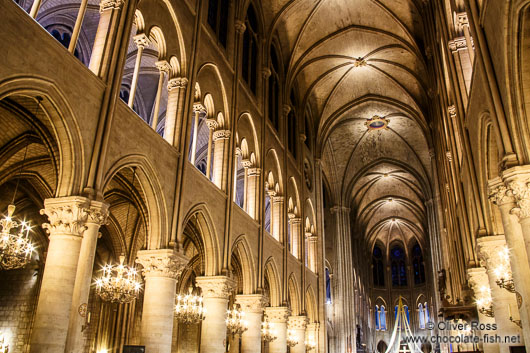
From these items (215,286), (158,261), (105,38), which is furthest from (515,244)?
(105,38)

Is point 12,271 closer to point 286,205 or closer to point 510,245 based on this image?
point 286,205

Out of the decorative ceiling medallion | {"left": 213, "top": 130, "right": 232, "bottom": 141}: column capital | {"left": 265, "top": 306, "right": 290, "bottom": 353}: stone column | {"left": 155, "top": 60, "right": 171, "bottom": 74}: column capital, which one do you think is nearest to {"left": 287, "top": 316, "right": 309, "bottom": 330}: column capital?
{"left": 265, "top": 306, "right": 290, "bottom": 353}: stone column

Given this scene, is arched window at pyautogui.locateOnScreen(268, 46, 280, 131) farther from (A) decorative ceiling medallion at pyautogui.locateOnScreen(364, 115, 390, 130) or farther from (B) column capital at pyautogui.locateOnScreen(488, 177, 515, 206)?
(B) column capital at pyautogui.locateOnScreen(488, 177, 515, 206)

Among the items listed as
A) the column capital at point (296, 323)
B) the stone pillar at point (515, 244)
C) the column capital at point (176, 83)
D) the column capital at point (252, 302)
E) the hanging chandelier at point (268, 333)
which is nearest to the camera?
the stone pillar at point (515, 244)

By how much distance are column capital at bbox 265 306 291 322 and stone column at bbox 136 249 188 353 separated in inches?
328

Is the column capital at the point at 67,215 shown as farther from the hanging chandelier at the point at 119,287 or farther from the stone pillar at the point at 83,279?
the hanging chandelier at the point at 119,287

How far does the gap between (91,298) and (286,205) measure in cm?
862

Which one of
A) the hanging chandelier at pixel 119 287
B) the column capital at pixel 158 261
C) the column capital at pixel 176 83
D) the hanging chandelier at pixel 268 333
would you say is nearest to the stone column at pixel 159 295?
the column capital at pixel 158 261

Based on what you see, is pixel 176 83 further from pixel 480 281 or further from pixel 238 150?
pixel 480 281

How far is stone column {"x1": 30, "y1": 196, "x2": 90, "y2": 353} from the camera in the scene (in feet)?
22.8

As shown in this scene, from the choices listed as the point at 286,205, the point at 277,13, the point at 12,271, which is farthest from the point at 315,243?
the point at 12,271

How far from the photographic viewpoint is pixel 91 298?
1752cm

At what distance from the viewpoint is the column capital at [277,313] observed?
1798cm

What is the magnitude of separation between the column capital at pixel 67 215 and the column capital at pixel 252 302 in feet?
28.1
